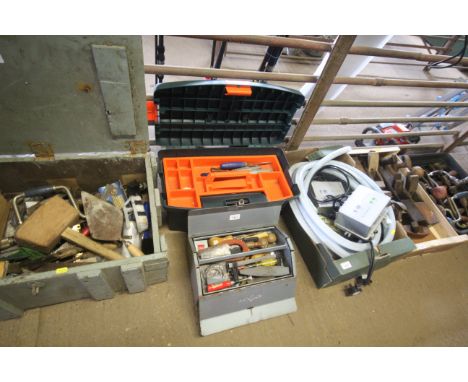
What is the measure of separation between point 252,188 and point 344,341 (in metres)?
0.89

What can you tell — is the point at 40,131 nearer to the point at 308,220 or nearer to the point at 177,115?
the point at 177,115

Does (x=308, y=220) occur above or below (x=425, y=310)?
above

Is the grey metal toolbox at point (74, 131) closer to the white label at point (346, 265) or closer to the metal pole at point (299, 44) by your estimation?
the metal pole at point (299, 44)

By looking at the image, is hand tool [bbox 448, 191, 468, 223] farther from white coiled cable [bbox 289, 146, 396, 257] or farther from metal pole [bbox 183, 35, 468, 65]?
metal pole [bbox 183, 35, 468, 65]

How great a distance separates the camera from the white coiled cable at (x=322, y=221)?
129cm

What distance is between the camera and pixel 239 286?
1.10m

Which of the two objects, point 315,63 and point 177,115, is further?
point 315,63

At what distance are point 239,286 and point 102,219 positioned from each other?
673 mm


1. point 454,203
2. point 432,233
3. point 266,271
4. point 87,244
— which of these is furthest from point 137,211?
point 454,203

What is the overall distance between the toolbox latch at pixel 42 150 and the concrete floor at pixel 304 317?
67 cm

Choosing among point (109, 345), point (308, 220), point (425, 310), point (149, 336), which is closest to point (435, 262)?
point (425, 310)

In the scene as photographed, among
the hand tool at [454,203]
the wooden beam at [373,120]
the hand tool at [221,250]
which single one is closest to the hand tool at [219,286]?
the hand tool at [221,250]

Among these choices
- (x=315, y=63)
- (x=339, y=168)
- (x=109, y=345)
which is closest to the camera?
(x=109, y=345)

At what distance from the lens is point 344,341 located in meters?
1.29
